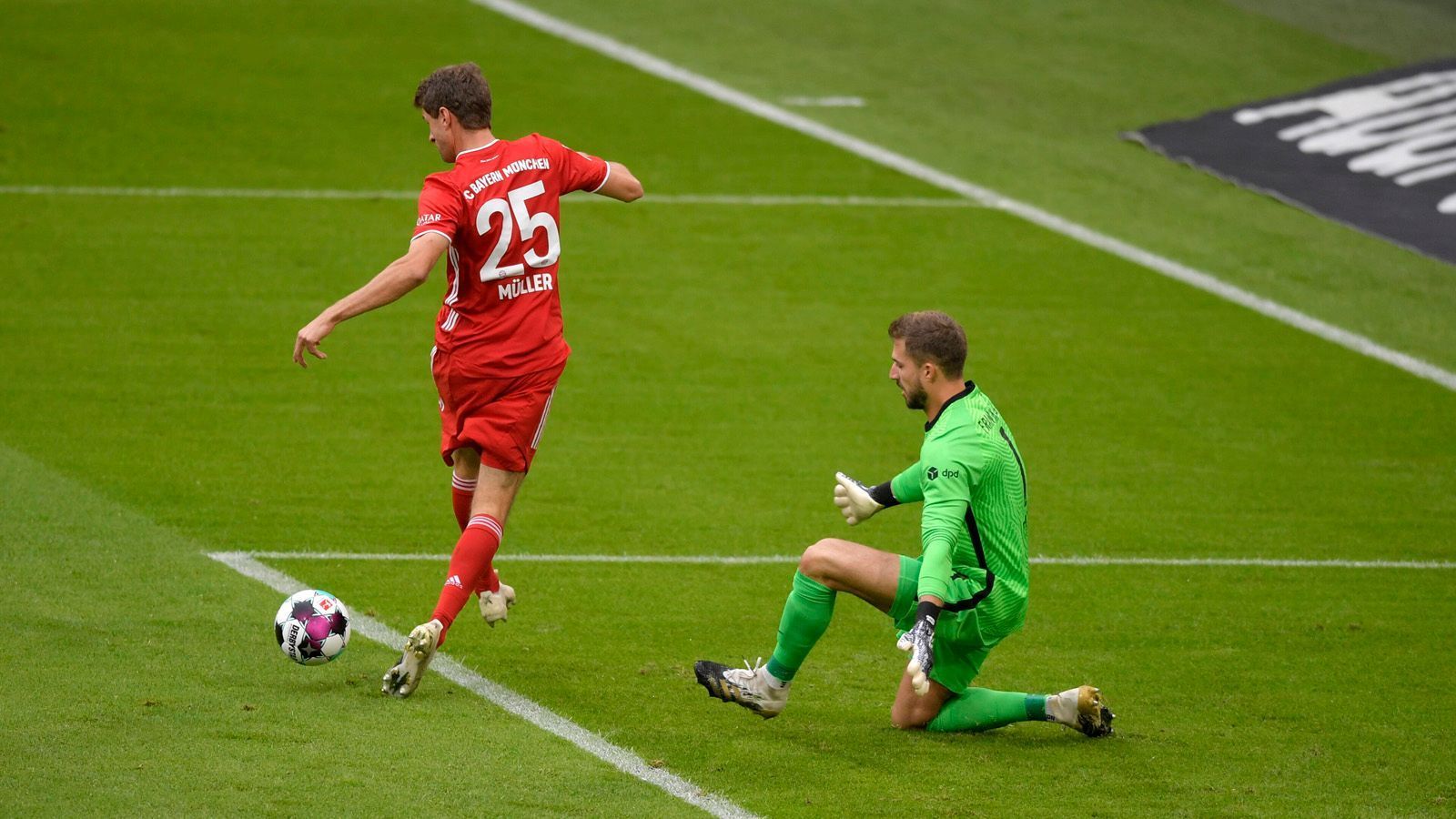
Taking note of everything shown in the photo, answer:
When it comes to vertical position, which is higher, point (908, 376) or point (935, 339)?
point (935, 339)

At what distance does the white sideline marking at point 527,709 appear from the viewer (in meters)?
5.74

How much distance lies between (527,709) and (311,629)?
0.86 m

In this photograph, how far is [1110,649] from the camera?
754 centimetres

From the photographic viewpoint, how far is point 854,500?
20.0 feet

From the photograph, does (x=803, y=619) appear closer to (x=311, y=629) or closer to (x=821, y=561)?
(x=821, y=561)

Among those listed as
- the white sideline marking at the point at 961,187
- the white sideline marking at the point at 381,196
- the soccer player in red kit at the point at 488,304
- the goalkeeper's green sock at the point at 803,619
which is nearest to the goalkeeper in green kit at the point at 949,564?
the goalkeeper's green sock at the point at 803,619

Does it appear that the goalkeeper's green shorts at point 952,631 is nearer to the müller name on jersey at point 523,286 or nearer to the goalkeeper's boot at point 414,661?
the goalkeeper's boot at point 414,661

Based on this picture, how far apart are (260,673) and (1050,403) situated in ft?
20.2

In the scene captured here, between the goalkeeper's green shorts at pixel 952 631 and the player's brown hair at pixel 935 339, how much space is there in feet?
2.30

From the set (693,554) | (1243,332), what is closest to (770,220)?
(1243,332)

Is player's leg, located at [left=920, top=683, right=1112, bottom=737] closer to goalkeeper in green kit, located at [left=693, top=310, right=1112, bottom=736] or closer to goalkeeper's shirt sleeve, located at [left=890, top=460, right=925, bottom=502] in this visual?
goalkeeper in green kit, located at [left=693, top=310, right=1112, bottom=736]

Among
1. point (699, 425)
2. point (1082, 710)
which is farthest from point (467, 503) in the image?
point (699, 425)

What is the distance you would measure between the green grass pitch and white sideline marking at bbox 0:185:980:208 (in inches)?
6.7

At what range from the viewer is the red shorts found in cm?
679
